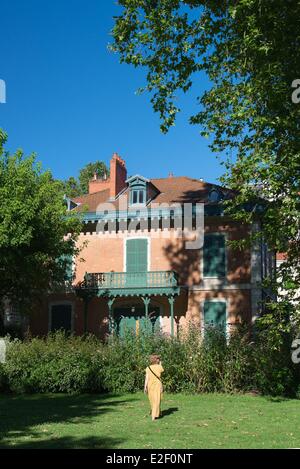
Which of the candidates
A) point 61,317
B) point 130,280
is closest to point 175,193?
point 130,280

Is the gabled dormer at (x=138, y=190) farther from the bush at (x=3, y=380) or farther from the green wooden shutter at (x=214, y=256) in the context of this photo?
the bush at (x=3, y=380)

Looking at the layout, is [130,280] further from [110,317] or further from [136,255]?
[110,317]

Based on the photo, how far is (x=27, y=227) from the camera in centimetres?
1952

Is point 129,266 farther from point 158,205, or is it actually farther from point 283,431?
point 283,431

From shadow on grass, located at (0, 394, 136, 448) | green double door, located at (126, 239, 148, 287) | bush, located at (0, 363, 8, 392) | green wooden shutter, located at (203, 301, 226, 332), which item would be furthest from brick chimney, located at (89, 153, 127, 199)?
shadow on grass, located at (0, 394, 136, 448)

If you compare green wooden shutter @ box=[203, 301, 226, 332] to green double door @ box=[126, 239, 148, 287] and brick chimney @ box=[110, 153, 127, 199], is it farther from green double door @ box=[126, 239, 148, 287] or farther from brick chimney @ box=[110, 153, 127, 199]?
brick chimney @ box=[110, 153, 127, 199]

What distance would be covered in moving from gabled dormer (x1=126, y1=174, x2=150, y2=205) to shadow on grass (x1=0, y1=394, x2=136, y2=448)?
1216 cm

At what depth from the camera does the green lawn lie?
888 centimetres

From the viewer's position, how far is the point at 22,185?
20.0 meters

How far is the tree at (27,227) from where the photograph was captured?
19.0 meters

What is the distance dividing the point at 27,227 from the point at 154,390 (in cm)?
933
